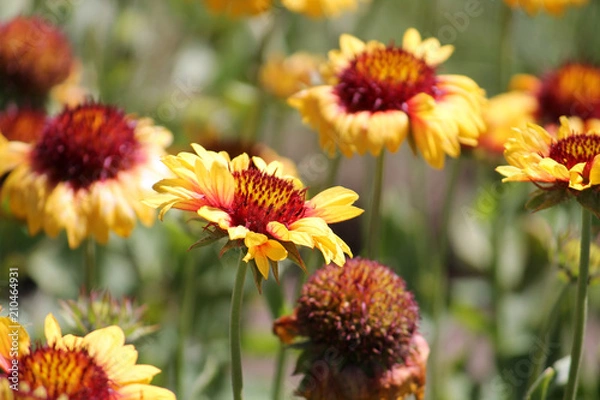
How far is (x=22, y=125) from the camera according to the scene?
5.37 feet

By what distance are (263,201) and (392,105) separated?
0.42 meters

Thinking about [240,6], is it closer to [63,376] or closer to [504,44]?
[504,44]

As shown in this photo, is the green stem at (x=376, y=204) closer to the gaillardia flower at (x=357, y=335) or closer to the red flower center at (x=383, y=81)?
the red flower center at (x=383, y=81)

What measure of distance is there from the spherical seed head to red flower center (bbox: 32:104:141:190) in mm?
439

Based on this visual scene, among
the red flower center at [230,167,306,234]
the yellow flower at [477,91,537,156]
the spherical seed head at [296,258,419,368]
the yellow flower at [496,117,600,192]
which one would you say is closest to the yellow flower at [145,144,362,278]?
the red flower center at [230,167,306,234]

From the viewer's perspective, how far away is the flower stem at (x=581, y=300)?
105 centimetres

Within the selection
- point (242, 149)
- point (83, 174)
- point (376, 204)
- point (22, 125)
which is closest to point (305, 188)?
point (376, 204)

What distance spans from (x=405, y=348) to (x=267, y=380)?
88 cm

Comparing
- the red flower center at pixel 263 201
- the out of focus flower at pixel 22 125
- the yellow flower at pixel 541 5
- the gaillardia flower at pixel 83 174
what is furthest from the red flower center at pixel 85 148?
the yellow flower at pixel 541 5

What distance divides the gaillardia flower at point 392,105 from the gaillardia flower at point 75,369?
51 centimetres

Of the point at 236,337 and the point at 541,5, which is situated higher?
the point at 541,5

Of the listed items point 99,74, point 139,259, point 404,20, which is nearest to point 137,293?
point 139,259

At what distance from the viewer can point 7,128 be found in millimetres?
1647

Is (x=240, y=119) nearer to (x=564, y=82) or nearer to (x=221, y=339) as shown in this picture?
(x=221, y=339)
